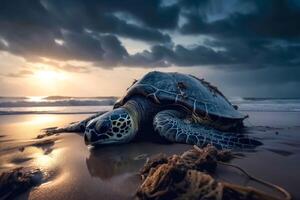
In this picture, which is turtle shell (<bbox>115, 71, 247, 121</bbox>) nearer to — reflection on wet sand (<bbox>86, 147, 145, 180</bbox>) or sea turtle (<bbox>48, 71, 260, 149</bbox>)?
sea turtle (<bbox>48, 71, 260, 149</bbox>)

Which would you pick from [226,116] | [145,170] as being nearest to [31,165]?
[145,170]

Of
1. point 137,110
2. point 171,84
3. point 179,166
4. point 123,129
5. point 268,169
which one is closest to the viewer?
point 179,166

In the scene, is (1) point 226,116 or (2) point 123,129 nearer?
(2) point 123,129

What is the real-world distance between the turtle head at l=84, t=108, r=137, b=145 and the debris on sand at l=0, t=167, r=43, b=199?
5.51 feet

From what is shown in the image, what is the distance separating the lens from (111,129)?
4.38 meters

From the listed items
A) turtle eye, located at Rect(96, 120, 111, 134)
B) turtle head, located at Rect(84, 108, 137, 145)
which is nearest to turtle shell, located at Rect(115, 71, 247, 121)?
turtle head, located at Rect(84, 108, 137, 145)

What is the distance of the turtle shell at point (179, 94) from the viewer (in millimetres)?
5230

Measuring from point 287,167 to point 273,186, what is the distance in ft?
2.96

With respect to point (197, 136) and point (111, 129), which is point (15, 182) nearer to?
point (111, 129)

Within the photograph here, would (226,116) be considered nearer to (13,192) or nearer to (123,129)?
(123,129)

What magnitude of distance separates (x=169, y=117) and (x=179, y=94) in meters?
0.68

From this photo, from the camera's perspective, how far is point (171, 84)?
18.0ft

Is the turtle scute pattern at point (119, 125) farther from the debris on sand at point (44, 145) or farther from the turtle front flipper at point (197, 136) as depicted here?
the debris on sand at point (44, 145)

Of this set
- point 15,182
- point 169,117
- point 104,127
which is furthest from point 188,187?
point 169,117
